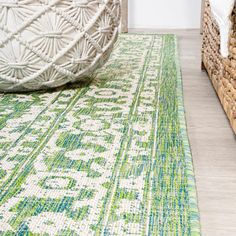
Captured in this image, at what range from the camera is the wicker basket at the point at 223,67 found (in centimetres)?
111

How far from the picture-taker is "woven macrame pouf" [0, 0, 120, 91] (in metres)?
1.33

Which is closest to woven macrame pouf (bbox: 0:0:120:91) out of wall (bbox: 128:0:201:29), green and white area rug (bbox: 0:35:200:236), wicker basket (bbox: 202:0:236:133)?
green and white area rug (bbox: 0:35:200:236)

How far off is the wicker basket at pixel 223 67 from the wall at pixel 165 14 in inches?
64.3

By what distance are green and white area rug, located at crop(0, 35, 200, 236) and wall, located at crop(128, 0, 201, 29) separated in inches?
75.1

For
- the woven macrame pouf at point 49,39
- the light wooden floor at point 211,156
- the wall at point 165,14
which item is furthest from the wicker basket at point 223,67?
the wall at point 165,14

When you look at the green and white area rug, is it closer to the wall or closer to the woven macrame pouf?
the woven macrame pouf

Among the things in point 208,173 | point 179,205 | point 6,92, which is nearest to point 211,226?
point 179,205

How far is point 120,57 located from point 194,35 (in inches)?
39.8

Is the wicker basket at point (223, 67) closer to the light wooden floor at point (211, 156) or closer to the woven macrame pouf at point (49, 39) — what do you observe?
the light wooden floor at point (211, 156)

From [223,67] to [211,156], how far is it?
36 cm

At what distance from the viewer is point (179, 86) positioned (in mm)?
1615

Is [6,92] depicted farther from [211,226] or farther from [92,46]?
[211,226]

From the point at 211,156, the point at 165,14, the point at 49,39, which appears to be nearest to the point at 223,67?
the point at 211,156

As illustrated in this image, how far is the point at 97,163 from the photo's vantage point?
0.96 m
